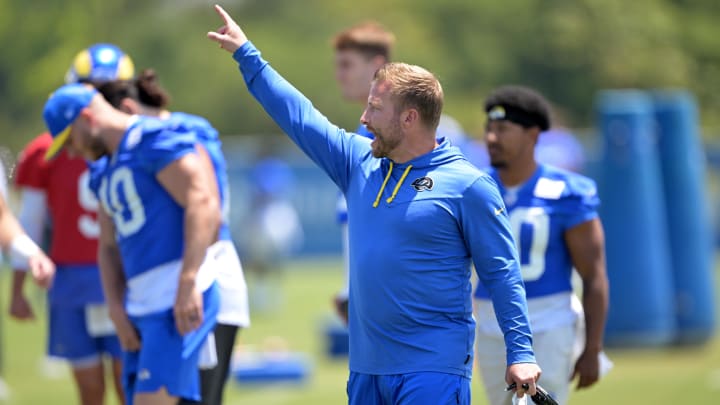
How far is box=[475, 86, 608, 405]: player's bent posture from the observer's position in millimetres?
6344

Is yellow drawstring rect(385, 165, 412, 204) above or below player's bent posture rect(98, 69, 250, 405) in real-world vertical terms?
above

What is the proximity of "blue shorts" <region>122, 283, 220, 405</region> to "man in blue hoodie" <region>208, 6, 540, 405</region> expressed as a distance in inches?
51.8

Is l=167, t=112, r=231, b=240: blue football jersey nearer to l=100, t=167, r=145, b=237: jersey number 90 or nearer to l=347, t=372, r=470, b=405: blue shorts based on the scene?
l=100, t=167, r=145, b=237: jersey number 90

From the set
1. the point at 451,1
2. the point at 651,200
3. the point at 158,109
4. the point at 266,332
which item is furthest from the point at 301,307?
the point at 451,1

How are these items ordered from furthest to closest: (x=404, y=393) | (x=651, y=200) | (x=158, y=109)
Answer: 1. (x=651, y=200)
2. (x=158, y=109)
3. (x=404, y=393)

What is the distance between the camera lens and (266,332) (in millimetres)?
14930

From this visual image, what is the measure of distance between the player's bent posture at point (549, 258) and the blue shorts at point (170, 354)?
1415 millimetres

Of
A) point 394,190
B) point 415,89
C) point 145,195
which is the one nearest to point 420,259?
point 394,190

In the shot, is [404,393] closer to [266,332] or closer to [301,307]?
[266,332]

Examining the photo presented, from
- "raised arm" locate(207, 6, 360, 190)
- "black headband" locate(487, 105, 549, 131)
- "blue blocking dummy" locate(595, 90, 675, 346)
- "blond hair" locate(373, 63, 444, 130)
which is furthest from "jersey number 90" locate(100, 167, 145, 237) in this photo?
"blue blocking dummy" locate(595, 90, 675, 346)

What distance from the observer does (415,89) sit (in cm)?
503

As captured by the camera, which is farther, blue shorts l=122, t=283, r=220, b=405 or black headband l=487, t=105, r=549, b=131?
black headband l=487, t=105, r=549, b=131

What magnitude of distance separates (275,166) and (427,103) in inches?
573

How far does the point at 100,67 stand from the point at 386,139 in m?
3.09
